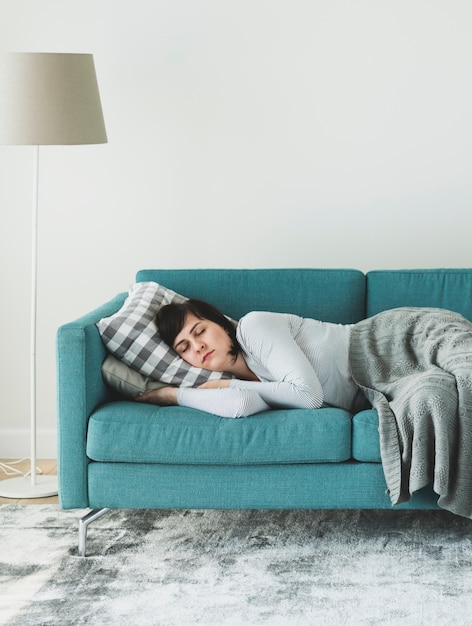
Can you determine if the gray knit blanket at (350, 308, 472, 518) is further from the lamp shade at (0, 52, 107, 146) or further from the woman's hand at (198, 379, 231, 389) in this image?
the lamp shade at (0, 52, 107, 146)

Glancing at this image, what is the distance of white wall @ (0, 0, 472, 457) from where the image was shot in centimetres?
375

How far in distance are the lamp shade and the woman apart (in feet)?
2.52

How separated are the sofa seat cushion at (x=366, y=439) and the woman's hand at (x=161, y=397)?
0.58 meters

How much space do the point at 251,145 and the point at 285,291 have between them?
72 centimetres

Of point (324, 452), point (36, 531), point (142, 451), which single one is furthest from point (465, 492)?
point (36, 531)

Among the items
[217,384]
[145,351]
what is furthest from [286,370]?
[145,351]

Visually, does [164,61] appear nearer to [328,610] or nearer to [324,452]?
[324,452]

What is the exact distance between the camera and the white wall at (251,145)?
3746 mm

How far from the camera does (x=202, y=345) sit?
304 cm

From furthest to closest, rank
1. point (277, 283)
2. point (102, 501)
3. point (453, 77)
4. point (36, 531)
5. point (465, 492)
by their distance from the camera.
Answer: point (453, 77) → point (277, 283) → point (36, 531) → point (102, 501) → point (465, 492)

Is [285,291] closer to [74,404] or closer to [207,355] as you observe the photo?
[207,355]

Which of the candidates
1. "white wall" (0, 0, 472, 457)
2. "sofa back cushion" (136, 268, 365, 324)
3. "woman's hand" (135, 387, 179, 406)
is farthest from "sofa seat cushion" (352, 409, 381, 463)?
"white wall" (0, 0, 472, 457)

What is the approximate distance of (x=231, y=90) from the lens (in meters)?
3.82

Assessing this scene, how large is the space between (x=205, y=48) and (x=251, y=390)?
5.19 feet
